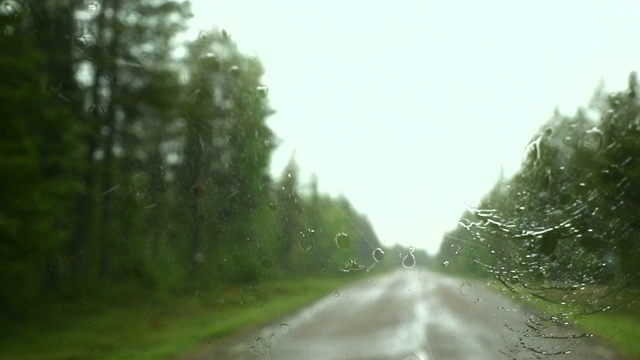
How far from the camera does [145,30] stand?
385 inches

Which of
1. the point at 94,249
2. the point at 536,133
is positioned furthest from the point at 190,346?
the point at 536,133

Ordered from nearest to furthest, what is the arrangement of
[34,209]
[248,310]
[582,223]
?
[582,223]
[248,310]
[34,209]

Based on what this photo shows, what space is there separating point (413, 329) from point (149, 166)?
161 inches

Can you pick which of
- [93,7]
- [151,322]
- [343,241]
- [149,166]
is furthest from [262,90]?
[151,322]

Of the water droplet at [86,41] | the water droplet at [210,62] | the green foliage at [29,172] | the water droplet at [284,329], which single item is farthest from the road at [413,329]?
the water droplet at [86,41]

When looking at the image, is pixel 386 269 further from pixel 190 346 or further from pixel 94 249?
pixel 94 249

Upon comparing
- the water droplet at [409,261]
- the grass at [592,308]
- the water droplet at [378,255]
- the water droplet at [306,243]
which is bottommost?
the grass at [592,308]

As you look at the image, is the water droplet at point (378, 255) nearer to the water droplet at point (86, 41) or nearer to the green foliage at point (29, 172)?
the green foliage at point (29, 172)

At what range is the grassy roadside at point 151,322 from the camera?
8992 millimetres

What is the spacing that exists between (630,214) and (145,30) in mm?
5913

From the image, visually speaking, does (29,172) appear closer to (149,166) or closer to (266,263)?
(149,166)

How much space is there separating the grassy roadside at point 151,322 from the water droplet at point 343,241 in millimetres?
392

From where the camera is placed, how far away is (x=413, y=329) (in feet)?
35.2

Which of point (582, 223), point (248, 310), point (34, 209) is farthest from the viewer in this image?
point (34, 209)
